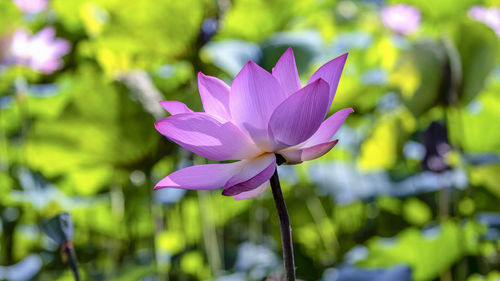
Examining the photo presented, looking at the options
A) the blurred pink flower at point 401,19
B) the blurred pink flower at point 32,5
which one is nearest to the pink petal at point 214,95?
the blurred pink flower at point 32,5

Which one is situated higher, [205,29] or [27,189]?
[205,29]

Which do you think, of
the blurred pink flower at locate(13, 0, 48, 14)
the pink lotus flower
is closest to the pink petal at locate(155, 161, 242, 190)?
the pink lotus flower

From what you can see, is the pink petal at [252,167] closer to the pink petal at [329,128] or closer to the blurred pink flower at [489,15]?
the pink petal at [329,128]

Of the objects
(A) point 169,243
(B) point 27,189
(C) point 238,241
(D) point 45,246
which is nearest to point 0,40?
(B) point 27,189

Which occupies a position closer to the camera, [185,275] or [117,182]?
[185,275]

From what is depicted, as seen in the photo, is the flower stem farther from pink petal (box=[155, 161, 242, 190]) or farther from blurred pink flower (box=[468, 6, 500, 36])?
blurred pink flower (box=[468, 6, 500, 36])

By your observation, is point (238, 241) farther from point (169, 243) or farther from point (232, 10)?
point (232, 10)

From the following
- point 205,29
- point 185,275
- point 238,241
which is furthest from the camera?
point 238,241
